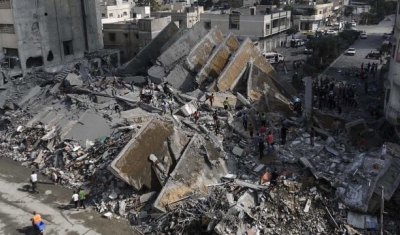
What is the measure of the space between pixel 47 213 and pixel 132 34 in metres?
23.1

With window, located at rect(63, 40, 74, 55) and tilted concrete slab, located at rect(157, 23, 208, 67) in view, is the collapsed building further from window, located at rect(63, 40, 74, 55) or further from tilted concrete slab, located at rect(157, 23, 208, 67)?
window, located at rect(63, 40, 74, 55)

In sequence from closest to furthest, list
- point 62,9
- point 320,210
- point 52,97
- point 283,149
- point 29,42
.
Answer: point 320,210 < point 283,149 < point 52,97 < point 29,42 < point 62,9

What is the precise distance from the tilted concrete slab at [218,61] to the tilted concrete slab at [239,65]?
0.98 meters

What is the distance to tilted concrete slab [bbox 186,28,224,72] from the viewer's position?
2306cm

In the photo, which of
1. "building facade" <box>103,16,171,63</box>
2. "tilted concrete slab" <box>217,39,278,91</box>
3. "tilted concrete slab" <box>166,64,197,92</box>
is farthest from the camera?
"building facade" <box>103,16,171,63</box>

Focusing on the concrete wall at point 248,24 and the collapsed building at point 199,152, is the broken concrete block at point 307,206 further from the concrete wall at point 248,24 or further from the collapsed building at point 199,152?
the concrete wall at point 248,24

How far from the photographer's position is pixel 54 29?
91.2ft

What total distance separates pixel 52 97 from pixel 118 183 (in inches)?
398

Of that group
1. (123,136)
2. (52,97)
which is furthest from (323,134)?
(52,97)

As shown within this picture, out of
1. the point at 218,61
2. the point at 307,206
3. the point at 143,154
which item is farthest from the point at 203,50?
the point at 307,206

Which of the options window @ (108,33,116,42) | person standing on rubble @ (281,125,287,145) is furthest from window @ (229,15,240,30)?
person standing on rubble @ (281,125,287,145)

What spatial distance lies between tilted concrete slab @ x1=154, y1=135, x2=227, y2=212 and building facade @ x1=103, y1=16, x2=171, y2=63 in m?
20.0

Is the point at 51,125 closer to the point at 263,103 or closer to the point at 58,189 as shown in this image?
the point at 58,189

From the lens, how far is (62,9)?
2819 cm
